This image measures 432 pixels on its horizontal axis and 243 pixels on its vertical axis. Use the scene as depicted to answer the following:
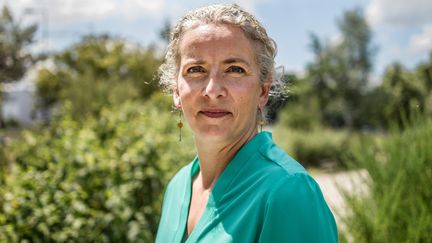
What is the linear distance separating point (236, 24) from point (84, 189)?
2.85 meters

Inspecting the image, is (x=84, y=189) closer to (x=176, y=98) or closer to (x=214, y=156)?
(x=176, y=98)

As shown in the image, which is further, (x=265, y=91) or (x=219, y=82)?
(x=265, y=91)

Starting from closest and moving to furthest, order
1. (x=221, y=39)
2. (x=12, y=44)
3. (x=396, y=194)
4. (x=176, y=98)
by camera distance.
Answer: (x=221, y=39) → (x=176, y=98) → (x=396, y=194) → (x=12, y=44)

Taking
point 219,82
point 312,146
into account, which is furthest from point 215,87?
point 312,146

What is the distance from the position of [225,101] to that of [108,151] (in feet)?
11.1

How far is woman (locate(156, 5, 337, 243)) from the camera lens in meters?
1.38

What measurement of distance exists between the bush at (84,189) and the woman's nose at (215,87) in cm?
227

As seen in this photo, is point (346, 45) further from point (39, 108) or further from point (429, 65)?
point (429, 65)

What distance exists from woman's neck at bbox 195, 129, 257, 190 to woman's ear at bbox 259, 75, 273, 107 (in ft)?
0.33

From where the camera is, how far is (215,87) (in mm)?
1628

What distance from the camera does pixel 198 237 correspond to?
62.1 inches

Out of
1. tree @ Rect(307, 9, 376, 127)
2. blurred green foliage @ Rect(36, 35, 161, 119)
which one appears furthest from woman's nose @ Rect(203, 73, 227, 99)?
tree @ Rect(307, 9, 376, 127)

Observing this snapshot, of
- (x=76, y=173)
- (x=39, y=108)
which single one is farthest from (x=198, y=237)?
(x=39, y=108)

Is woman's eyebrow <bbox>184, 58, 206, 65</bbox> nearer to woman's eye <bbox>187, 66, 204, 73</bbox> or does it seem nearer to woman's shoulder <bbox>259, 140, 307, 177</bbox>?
woman's eye <bbox>187, 66, 204, 73</bbox>
